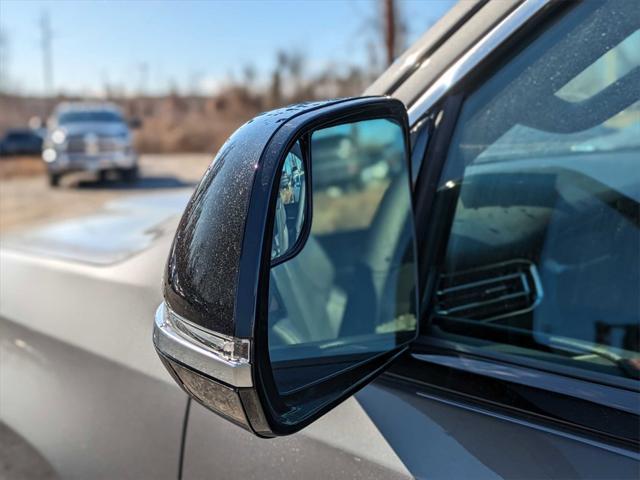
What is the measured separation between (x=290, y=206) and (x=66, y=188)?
18.2 metres

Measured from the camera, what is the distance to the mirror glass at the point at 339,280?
1.02m

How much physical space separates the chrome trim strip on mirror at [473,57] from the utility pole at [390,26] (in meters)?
6.92

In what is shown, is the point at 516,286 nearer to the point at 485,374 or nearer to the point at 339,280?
the point at 485,374

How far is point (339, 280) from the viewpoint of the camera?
2.42 meters

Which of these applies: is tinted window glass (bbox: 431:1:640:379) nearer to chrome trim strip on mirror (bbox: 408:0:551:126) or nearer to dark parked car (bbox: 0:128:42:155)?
chrome trim strip on mirror (bbox: 408:0:551:126)

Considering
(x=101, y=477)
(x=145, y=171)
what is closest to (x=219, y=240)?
(x=101, y=477)

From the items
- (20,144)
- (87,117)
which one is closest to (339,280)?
(87,117)

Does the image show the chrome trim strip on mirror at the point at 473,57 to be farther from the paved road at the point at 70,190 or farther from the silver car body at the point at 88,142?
the silver car body at the point at 88,142

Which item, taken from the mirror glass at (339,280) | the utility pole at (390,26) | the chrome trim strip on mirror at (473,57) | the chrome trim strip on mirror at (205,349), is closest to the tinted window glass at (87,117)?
the utility pole at (390,26)

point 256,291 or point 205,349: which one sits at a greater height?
point 256,291

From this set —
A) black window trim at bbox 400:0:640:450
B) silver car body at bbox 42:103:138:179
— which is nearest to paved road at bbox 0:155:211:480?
silver car body at bbox 42:103:138:179

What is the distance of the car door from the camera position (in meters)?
1.05

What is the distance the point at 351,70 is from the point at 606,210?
14.2m

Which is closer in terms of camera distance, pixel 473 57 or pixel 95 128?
pixel 473 57
